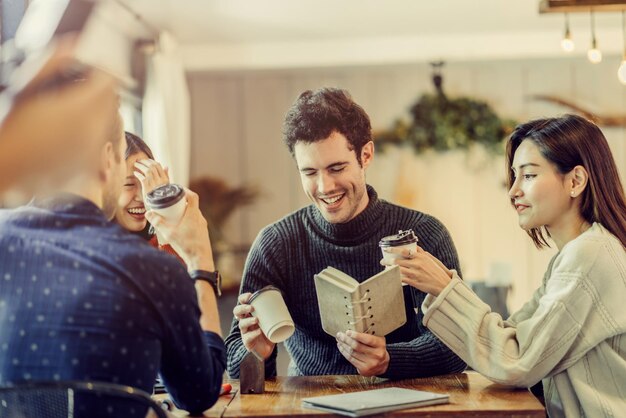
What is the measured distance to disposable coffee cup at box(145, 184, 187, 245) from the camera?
5.27 ft

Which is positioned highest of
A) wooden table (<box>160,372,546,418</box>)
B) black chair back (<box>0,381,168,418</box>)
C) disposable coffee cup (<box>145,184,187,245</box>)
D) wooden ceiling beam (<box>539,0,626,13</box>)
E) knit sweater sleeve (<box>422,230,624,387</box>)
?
wooden ceiling beam (<box>539,0,626,13</box>)

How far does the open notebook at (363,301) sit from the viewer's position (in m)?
1.81

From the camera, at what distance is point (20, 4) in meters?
1.90

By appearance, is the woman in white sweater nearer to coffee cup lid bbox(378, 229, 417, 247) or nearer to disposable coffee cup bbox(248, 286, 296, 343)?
coffee cup lid bbox(378, 229, 417, 247)

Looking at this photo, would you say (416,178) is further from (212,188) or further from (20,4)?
(20,4)

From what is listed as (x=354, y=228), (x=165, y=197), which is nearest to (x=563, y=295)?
(x=354, y=228)

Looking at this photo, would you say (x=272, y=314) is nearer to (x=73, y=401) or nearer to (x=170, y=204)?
(x=170, y=204)

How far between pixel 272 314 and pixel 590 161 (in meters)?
0.84

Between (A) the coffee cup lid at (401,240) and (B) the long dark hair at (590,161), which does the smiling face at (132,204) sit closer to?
(A) the coffee cup lid at (401,240)

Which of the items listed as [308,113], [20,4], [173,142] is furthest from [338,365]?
[173,142]

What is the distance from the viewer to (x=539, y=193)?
1930mm

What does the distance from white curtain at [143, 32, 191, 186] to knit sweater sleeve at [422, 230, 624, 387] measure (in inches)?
151

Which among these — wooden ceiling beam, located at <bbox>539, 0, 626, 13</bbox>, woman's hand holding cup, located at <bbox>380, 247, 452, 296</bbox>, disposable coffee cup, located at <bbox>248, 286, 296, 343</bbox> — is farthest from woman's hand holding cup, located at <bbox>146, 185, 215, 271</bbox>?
wooden ceiling beam, located at <bbox>539, 0, 626, 13</bbox>

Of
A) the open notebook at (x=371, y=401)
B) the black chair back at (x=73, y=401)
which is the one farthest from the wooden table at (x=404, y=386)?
the black chair back at (x=73, y=401)
